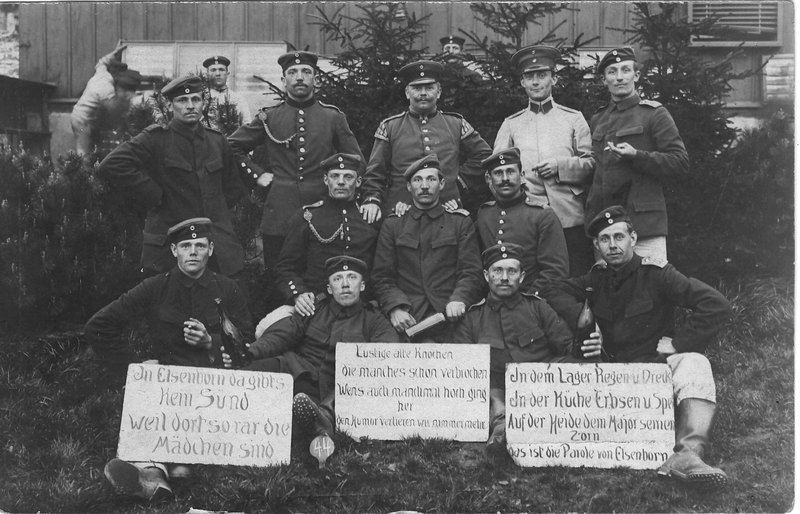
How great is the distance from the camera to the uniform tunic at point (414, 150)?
17.7 feet

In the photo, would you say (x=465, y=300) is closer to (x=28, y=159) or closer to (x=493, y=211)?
(x=493, y=211)

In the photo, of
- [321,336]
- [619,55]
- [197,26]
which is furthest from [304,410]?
[197,26]

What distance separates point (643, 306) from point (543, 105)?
62.3 inches

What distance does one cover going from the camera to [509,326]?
4.66m

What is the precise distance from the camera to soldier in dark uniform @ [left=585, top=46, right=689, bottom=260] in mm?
5051

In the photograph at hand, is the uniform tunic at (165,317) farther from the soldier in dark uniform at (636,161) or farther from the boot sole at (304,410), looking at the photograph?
the soldier in dark uniform at (636,161)

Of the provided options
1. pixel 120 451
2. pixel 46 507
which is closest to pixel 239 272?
pixel 120 451

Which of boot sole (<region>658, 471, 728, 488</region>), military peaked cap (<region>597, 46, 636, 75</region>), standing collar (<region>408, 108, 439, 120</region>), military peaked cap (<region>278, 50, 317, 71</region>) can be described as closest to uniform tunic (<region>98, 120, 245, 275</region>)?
military peaked cap (<region>278, 50, 317, 71</region>)

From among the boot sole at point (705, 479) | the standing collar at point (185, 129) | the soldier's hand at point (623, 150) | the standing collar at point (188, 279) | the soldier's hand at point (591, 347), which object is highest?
the standing collar at point (185, 129)

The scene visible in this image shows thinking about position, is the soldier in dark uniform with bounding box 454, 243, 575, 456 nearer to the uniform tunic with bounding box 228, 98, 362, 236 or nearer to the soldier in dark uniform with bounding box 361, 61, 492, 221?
the soldier in dark uniform with bounding box 361, 61, 492, 221

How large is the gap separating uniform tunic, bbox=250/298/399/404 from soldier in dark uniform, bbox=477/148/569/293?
90cm

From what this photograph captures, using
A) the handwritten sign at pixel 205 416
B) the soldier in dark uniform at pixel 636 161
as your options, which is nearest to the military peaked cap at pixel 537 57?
the soldier in dark uniform at pixel 636 161

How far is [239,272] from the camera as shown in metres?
5.28

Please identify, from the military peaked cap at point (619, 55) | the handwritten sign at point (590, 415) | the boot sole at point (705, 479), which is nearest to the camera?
Result: the boot sole at point (705, 479)
